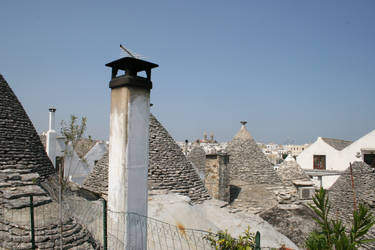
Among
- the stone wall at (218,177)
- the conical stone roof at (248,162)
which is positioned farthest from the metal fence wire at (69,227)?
the conical stone roof at (248,162)

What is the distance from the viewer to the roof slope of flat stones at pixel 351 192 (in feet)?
39.0

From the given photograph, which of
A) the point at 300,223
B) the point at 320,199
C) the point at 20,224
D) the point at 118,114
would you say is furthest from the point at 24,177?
the point at 300,223

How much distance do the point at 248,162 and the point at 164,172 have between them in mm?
8075

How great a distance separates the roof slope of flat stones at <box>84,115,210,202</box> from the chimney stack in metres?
5.46

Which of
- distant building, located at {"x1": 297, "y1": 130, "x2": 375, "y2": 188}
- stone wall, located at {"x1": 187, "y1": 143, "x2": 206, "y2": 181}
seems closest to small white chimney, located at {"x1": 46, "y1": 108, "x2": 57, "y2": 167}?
stone wall, located at {"x1": 187, "y1": 143, "x2": 206, "y2": 181}

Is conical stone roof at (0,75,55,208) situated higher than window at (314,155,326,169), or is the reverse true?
conical stone roof at (0,75,55,208)

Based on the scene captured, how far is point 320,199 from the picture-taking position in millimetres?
2934

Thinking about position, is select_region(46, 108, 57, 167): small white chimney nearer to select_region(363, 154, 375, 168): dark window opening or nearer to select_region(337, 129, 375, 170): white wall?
select_region(337, 129, 375, 170): white wall

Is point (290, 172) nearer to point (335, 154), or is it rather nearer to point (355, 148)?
point (355, 148)

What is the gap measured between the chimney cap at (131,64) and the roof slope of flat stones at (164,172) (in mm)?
5918

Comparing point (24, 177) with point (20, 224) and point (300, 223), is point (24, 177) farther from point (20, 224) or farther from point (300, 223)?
point (300, 223)

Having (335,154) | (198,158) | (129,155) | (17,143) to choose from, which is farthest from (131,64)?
(335,154)

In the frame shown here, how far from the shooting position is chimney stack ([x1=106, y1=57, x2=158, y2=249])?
404cm

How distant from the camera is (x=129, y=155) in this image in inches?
159
